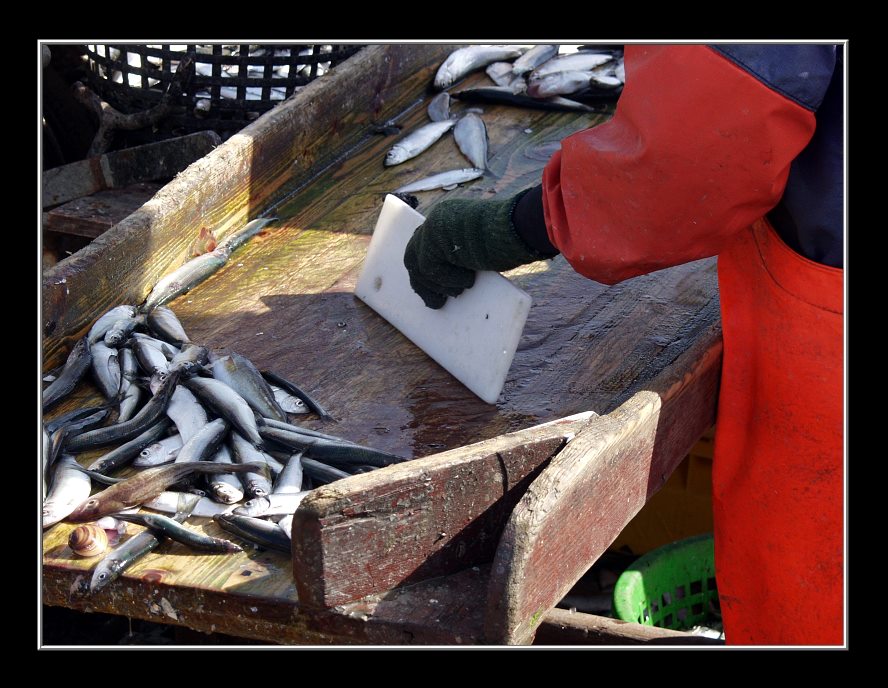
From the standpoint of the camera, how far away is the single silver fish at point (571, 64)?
5068 mm

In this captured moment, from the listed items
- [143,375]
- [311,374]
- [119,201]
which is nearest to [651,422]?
[311,374]

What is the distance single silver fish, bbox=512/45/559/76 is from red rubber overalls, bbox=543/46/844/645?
9.99 ft

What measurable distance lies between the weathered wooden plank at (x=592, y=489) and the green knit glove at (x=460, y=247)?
1.82 feet

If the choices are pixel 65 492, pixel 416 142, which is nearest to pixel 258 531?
pixel 65 492

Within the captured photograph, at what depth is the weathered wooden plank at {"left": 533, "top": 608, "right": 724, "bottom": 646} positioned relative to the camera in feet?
7.70

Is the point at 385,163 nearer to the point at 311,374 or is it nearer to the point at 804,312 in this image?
the point at 311,374

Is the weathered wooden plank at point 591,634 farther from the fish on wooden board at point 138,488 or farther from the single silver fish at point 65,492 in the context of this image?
the single silver fish at point 65,492

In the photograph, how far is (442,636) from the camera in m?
1.90

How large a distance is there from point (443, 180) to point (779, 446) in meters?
2.23

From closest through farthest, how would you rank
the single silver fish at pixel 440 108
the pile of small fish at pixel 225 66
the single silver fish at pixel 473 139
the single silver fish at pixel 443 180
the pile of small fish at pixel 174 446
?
the pile of small fish at pixel 174 446, the single silver fish at pixel 443 180, the single silver fish at pixel 473 139, the single silver fish at pixel 440 108, the pile of small fish at pixel 225 66

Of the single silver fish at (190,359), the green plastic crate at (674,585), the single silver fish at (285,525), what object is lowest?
the green plastic crate at (674,585)

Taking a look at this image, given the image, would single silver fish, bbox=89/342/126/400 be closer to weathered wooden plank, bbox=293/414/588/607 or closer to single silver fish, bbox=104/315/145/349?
single silver fish, bbox=104/315/145/349

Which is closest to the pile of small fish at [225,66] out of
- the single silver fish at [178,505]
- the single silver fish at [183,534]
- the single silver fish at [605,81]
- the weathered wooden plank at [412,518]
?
the single silver fish at [605,81]

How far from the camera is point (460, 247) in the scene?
2750 mm
